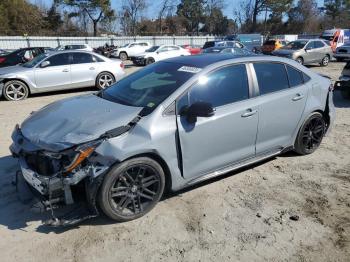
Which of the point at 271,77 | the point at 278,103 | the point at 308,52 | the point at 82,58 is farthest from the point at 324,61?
the point at 278,103

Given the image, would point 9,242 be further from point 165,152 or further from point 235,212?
point 235,212

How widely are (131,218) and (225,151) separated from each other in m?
1.37

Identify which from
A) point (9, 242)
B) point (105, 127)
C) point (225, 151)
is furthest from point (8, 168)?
point (225, 151)

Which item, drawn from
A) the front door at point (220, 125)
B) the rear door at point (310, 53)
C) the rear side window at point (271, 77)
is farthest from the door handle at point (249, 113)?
the rear door at point (310, 53)

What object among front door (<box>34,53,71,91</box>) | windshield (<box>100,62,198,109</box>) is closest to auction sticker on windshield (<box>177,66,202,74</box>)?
windshield (<box>100,62,198,109</box>)

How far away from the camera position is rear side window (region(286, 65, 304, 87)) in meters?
5.16

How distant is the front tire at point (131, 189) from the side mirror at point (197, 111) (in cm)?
62

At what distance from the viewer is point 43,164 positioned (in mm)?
3648

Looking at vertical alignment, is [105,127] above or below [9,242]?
above

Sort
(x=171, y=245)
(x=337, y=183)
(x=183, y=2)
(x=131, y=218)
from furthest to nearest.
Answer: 1. (x=183, y=2)
2. (x=337, y=183)
3. (x=131, y=218)
4. (x=171, y=245)

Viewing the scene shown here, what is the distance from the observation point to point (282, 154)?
5715mm

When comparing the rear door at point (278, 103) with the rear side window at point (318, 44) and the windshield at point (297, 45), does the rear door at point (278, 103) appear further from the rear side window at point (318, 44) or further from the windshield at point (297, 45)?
the rear side window at point (318, 44)

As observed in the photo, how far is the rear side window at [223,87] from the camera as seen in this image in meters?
4.19

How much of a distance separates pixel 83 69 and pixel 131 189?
352 inches
